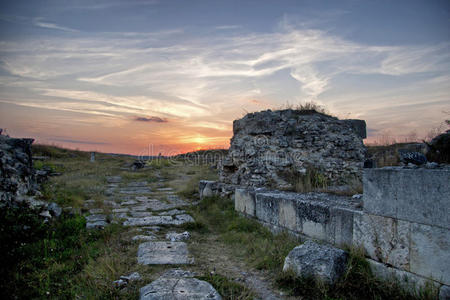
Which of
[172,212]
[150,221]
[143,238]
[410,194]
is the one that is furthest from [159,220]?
[410,194]

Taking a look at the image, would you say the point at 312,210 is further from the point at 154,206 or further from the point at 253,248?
the point at 154,206

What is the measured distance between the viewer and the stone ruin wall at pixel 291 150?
23.6ft

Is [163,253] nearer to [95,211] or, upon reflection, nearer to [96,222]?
[96,222]

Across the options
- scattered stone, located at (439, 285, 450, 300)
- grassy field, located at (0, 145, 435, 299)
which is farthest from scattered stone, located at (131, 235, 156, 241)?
scattered stone, located at (439, 285, 450, 300)

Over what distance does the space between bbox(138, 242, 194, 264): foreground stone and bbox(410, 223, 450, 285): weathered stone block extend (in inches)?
106

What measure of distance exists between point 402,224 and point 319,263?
0.98 meters

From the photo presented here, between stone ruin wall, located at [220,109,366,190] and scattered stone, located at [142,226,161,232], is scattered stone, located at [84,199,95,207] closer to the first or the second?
scattered stone, located at [142,226,161,232]

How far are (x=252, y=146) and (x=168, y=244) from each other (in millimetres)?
4000

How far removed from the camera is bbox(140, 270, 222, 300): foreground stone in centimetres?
273

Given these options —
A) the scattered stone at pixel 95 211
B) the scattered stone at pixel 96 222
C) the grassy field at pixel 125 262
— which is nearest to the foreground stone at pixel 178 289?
the grassy field at pixel 125 262

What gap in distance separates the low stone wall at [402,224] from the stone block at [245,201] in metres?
2.13

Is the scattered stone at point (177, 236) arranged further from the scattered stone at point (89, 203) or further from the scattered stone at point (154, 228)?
the scattered stone at point (89, 203)

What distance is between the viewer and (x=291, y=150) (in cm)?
757

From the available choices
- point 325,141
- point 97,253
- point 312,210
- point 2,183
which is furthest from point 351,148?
point 2,183
